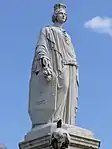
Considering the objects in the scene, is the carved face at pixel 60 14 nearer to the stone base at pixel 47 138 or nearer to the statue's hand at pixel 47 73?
the statue's hand at pixel 47 73

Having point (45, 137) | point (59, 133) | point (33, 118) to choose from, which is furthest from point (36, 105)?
point (59, 133)

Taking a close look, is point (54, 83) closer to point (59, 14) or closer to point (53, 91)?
point (53, 91)

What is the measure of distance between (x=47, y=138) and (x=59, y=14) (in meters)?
4.29

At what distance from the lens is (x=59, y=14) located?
16.0 meters

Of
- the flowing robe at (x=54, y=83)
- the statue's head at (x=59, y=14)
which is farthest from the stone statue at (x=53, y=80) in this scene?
the statue's head at (x=59, y=14)

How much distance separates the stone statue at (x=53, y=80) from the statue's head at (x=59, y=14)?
420 mm

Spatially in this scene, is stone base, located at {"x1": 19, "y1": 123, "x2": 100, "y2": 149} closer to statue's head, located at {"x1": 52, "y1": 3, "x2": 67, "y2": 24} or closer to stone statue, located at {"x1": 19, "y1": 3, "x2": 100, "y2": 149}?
stone statue, located at {"x1": 19, "y1": 3, "x2": 100, "y2": 149}

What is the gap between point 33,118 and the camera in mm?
14945

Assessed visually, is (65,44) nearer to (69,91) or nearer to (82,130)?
(69,91)

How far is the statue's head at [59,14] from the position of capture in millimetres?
16044

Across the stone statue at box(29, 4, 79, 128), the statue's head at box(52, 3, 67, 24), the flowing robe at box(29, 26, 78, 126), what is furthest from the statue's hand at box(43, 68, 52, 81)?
the statue's head at box(52, 3, 67, 24)

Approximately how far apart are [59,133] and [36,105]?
5178 mm

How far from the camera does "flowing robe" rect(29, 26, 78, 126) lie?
1477cm

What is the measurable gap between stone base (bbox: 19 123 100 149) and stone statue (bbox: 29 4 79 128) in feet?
1.50
